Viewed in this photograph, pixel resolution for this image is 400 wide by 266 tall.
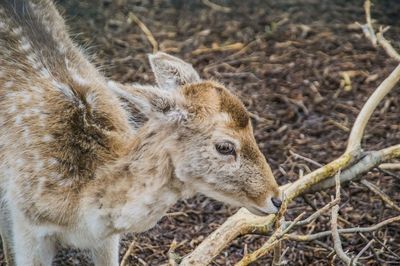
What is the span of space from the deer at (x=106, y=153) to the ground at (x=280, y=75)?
87 cm

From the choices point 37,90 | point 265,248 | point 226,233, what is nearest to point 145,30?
point 37,90

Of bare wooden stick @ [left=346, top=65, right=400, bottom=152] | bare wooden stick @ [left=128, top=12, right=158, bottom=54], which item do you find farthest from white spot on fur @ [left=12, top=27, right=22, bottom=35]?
bare wooden stick @ [left=128, top=12, right=158, bottom=54]

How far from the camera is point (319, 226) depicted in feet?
19.5

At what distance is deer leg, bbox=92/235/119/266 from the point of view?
17.4ft

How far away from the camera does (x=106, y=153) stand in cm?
492

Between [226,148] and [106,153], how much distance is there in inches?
27.0

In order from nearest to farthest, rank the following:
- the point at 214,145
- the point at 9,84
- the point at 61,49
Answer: the point at 214,145 → the point at 9,84 → the point at 61,49

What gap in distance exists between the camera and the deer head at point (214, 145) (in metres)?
4.67

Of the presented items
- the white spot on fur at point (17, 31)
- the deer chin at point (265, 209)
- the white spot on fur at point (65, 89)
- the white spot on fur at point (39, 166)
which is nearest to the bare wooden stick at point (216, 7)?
the white spot on fur at point (17, 31)

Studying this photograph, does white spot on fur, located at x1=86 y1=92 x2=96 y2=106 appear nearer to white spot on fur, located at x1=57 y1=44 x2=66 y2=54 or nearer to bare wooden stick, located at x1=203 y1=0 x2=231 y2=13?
white spot on fur, located at x1=57 y1=44 x2=66 y2=54

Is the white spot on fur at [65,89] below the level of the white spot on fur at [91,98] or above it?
above

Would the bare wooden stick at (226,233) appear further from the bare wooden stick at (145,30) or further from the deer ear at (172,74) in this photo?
the bare wooden stick at (145,30)

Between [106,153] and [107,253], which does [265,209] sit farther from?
[107,253]

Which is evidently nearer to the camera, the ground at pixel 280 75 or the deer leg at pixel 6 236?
the deer leg at pixel 6 236
